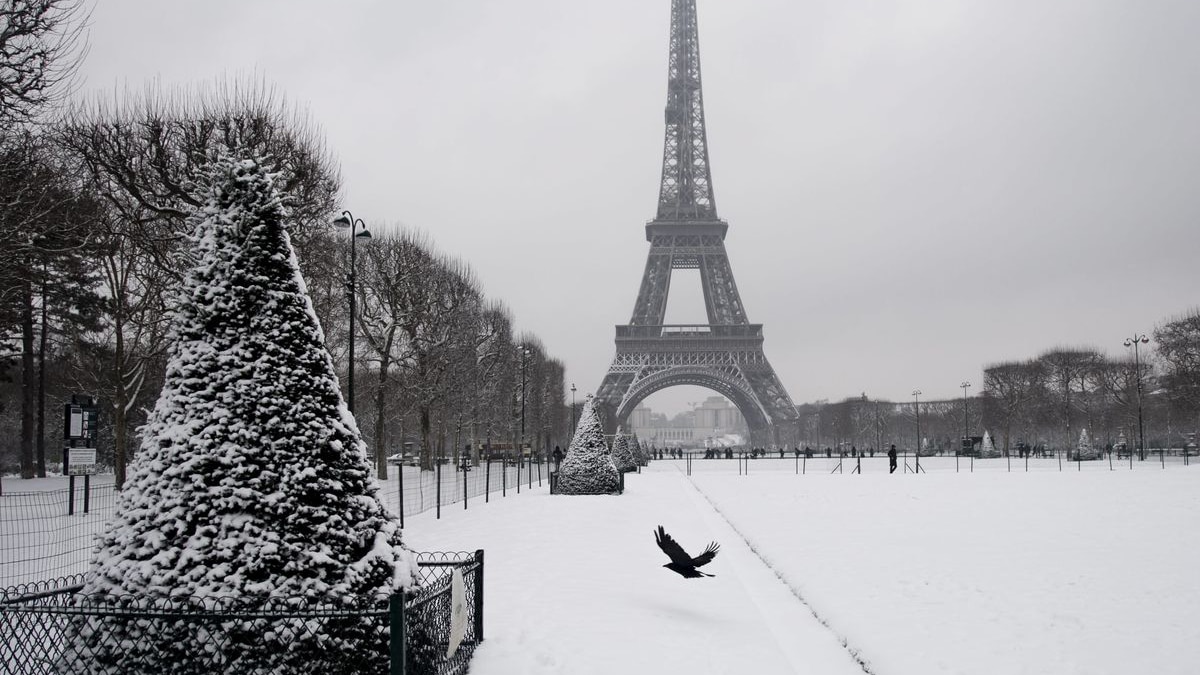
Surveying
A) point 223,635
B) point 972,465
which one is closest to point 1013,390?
point 972,465

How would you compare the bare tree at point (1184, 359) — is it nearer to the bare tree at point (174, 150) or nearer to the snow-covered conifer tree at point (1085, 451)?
the snow-covered conifer tree at point (1085, 451)

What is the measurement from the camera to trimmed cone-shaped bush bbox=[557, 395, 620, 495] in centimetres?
2430

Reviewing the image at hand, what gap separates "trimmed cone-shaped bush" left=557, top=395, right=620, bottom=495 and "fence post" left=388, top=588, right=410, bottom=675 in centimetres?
1972

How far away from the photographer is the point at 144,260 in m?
25.6

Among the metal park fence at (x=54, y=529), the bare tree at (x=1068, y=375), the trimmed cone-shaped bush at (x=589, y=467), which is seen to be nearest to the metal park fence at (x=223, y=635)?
the metal park fence at (x=54, y=529)

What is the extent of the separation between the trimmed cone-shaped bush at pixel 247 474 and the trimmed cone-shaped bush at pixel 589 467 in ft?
61.7

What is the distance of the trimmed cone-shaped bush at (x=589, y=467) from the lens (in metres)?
24.3

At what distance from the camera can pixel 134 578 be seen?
5.05 m

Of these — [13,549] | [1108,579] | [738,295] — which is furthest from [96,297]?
[738,295]

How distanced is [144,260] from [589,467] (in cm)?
1504

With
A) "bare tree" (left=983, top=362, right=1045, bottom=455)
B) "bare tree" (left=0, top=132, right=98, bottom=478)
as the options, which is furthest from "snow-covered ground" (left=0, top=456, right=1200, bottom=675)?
"bare tree" (left=983, top=362, right=1045, bottom=455)

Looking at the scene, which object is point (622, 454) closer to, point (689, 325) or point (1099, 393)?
point (689, 325)

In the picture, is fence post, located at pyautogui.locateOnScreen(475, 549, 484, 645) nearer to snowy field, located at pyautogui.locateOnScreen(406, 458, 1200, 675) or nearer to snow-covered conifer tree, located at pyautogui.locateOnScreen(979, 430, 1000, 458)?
snowy field, located at pyautogui.locateOnScreen(406, 458, 1200, 675)

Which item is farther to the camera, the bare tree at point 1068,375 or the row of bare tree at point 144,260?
the bare tree at point 1068,375
